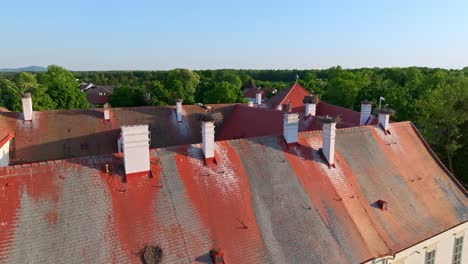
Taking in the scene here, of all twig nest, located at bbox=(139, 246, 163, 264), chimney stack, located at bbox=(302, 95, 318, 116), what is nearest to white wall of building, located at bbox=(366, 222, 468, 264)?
twig nest, located at bbox=(139, 246, 163, 264)

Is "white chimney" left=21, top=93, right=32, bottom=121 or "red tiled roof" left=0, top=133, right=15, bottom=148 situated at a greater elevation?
"white chimney" left=21, top=93, right=32, bottom=121

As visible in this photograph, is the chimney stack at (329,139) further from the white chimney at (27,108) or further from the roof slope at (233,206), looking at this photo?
the white chimney at (27,108)

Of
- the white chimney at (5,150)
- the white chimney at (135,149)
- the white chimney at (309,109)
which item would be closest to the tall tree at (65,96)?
the white chimney at (5,150)

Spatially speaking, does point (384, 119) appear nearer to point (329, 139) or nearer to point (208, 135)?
point (329, 139)

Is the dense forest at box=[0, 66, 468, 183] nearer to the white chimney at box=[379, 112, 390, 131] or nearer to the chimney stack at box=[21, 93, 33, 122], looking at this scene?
the white chimney at box=[379, 112, 390, 131]

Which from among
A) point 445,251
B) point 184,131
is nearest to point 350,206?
point 445,251

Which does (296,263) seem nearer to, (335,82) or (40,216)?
(40,216)
